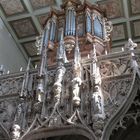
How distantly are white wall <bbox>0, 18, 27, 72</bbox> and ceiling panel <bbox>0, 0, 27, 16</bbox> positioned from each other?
560 mm

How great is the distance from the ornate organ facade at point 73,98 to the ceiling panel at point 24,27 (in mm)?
6087

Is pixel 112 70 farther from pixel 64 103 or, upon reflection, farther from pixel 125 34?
pixel 125 34

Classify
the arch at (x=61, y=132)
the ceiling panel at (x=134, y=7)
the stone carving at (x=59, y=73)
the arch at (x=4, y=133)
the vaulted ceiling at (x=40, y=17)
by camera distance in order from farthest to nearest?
1. the vaulted ceiling at (x=40, y=17)
2. the ceiling panel at (x=134, y=7)
3. the stone carving at (x=59, y=73)
4. the arch at (x=4, y=133)
5. the arch at (x=61, y=132)

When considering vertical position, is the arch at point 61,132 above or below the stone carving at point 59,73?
below

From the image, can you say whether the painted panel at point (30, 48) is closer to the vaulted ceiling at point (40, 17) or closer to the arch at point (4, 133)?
the vaulted ceiling at point (40, 17)

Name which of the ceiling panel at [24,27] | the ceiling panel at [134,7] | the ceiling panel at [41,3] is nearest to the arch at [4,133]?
the ceiling panel at [41,3]

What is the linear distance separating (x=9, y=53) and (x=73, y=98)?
770cm

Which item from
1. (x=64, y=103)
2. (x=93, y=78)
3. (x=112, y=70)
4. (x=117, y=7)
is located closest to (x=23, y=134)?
(x=64, y=103)

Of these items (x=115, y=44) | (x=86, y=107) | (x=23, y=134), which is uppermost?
(x=115, y=44)

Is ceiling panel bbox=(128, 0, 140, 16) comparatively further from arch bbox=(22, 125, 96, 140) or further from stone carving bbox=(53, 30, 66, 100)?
arch bbox=(22, 125, 96, 140)

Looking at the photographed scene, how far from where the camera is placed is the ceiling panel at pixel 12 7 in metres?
14.8

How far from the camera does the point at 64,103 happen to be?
26.8 feet

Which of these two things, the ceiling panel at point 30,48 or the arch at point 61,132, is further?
the ceiling panel at point 30,48

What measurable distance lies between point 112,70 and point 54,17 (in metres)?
4.78
